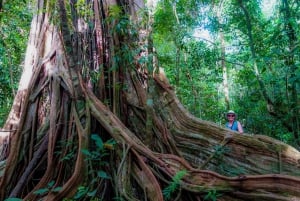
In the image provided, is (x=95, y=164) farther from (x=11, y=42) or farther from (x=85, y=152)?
(x=11, y=42)

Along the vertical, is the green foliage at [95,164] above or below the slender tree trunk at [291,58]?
below

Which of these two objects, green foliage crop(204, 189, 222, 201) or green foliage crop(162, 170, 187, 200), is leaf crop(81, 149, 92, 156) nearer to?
green foliage crop(162, 170, 187, 200)

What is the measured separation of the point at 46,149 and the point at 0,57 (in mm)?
4278

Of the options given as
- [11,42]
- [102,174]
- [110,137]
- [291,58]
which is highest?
[11,42]

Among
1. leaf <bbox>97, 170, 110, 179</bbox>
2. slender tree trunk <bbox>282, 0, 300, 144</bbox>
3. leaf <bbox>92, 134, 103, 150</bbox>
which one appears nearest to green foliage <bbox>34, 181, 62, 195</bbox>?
leaf <bbox>97, 170, 110, 179</bbox>

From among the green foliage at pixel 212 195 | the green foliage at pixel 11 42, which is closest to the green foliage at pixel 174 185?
the green foliage at pixel 212 195

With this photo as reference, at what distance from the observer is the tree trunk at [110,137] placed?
119 inches

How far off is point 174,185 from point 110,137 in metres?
1.10

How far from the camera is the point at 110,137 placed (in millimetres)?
3797

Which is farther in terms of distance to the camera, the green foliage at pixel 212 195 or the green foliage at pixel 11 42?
the green foliage at pixel 11 42

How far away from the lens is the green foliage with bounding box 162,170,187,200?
→ 2988 millimetres

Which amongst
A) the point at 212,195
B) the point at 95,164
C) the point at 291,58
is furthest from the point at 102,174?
the point at 291,58

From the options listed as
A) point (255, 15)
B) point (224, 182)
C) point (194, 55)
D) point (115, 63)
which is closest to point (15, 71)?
point (194, 55)

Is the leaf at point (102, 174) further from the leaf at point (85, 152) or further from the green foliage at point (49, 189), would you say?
the green foliage at point (49, 189)
